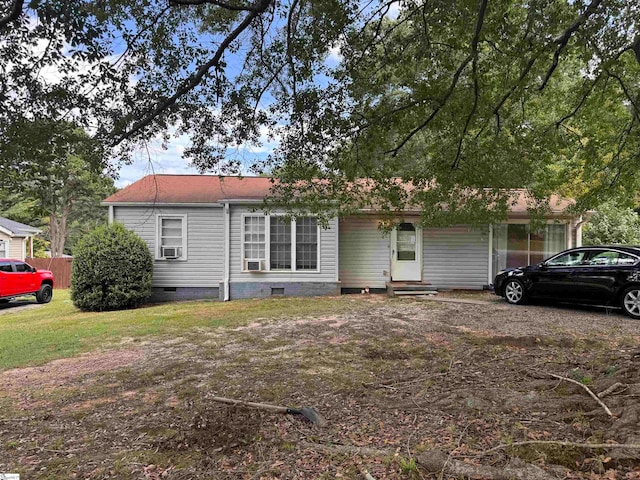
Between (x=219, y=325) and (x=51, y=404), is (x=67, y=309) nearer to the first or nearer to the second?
(x=219, y=325)

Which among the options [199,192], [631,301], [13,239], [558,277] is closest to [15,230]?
[13,239]

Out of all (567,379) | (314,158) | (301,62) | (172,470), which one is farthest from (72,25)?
(567,379)

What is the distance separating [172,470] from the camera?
9.46 ft

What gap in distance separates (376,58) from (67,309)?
11464 millimetres

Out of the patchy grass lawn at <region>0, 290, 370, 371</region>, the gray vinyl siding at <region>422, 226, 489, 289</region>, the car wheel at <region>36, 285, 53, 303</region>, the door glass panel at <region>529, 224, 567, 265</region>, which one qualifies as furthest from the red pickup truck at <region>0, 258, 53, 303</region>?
the door glass panel at <region>529, 224, 567, 265</region>

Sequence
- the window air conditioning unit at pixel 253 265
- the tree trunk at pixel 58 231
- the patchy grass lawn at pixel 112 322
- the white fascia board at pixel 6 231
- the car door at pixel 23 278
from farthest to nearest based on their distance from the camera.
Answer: the tree trunk at pixel 58 231
the white fascia board at pixel 6 231
the car door at pixel 23 278
the window air conditioning unit at pixel 253 265
the patchy grass lawn at pixel 112 322

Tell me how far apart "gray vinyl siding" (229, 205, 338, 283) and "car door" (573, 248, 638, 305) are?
6.45 meters

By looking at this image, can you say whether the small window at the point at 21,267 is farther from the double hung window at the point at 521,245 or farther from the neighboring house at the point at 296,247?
the double hung window at the point at 521,245

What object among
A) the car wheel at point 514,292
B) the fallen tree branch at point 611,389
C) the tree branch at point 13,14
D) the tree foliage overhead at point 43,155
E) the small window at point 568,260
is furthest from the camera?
the car wheel at point 514,292

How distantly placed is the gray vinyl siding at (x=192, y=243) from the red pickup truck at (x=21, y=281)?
12.9 ft

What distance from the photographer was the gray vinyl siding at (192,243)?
12.8 metres

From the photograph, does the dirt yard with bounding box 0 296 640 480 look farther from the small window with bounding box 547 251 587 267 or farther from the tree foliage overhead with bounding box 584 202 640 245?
the tree foliage overhead with bounding box 584 202 640 245

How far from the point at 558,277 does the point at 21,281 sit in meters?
15.9

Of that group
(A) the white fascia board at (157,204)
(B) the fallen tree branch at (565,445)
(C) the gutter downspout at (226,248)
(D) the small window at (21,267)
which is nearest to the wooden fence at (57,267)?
(D) the small window at (21,267)
